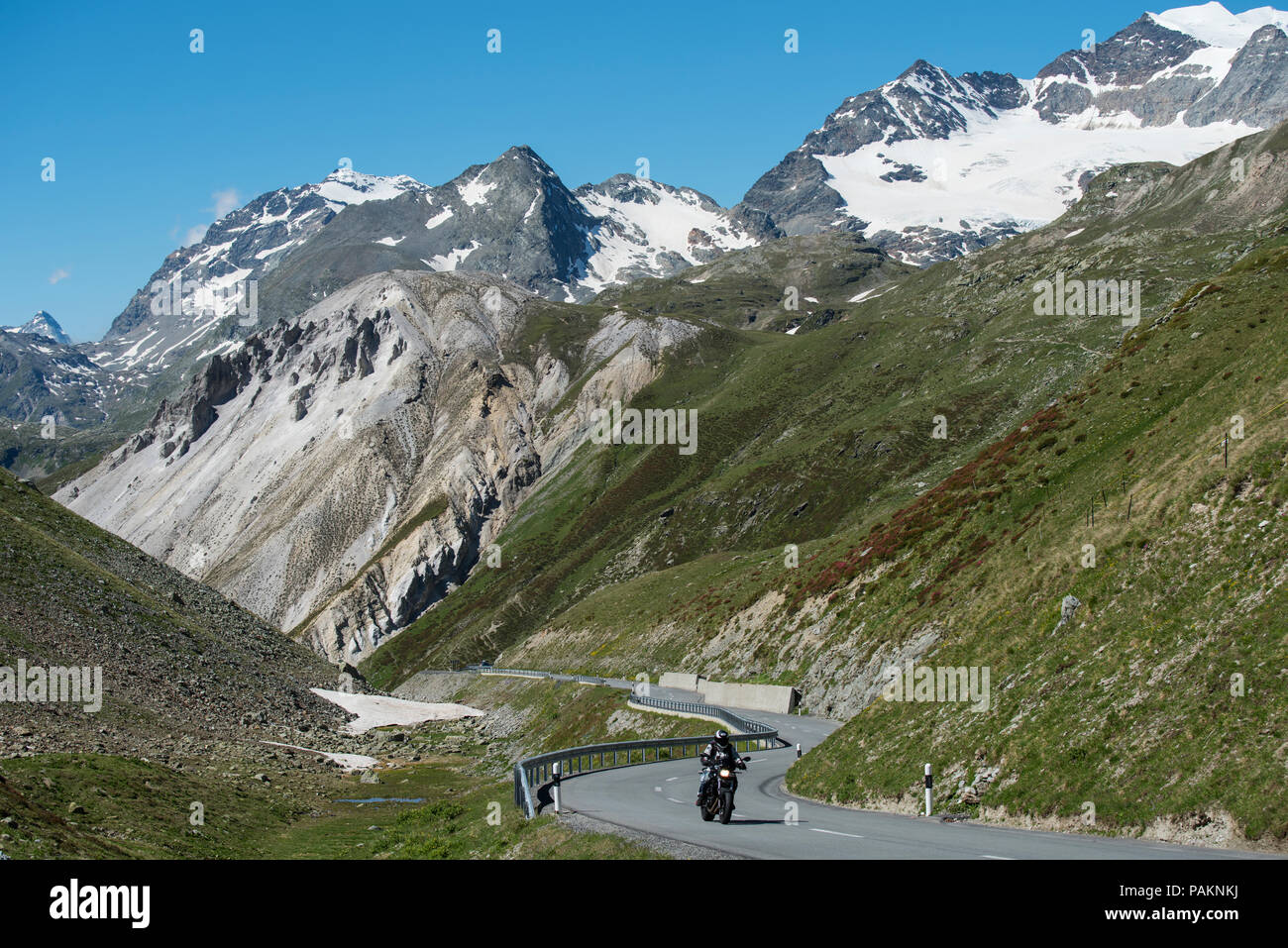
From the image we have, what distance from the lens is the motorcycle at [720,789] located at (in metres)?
21.0

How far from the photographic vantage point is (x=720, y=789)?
69.5 feet

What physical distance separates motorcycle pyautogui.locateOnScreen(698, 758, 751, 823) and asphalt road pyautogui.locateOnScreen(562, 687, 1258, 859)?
0.32m

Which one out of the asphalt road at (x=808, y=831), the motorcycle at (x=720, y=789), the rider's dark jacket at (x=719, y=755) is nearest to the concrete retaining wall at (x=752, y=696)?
the asphalt road at (x=808, y=831)

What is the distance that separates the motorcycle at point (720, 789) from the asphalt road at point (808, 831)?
1.06ft

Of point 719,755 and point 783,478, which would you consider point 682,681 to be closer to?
point 719,755

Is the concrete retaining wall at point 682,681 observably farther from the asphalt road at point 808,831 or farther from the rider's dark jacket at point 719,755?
the rider's dark jacket at point 719,755

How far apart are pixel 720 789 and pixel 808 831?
2.55m

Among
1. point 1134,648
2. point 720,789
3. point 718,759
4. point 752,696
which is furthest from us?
point 752,696

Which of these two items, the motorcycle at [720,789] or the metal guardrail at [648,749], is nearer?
the motorcycle at [720,789]

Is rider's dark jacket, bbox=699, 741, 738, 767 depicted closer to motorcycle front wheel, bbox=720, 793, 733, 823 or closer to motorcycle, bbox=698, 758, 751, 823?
motorcycle, bbox=698, 758, 751, 823

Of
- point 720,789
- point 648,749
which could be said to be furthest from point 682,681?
point 720,789

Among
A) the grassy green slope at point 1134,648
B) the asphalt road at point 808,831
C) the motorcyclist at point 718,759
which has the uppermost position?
the grassy green slope at point 1134,648
